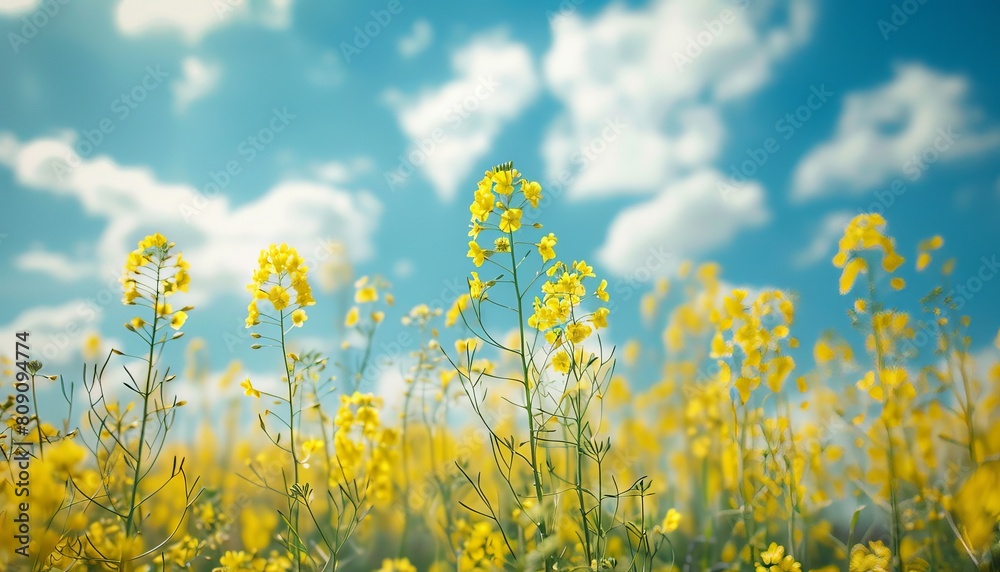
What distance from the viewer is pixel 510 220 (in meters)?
2.42

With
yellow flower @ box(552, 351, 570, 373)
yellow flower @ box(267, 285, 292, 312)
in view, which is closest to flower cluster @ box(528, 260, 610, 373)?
yellow flower @ box(552, 351, 570, 373)

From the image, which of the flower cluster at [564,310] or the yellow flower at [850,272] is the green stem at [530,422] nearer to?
the flower cluster at [564,310]

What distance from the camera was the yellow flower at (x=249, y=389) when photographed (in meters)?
2.63

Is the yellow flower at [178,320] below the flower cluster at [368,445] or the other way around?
the other way around

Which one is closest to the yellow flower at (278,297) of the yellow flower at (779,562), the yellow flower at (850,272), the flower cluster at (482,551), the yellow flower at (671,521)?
the flower cluster at (482,551)

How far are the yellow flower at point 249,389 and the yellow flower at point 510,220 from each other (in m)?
1.28

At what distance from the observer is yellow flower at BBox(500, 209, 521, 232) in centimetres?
241

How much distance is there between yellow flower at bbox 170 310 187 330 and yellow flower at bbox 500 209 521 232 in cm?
145

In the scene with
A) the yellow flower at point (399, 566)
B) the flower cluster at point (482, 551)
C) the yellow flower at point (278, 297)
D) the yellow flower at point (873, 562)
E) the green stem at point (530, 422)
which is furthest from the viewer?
the yellow flower at point (399, 566)

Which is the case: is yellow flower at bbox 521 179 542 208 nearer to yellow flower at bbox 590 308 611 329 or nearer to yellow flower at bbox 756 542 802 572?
yellow flower at bbox 590 308 611 329

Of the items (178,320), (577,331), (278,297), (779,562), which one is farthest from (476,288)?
(779,562)

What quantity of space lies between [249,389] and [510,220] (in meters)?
1.38

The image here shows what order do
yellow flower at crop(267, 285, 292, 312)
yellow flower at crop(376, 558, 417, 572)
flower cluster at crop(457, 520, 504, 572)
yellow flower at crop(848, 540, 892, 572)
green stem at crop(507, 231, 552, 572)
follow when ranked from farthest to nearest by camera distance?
yellow flower at crop(376, 558, 417, 572) → flower cluster at crop(457, 520, 504, 572) → yellow flower at crop(848, 540, 892, 572) → yellow flower at crop(267, 285, 292, 312) → green stem at crop(507, 231, 552, 572)

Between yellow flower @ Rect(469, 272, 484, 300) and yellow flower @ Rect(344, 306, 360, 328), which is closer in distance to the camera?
yellow flower @ Rect(469, 272, 484, 300)
